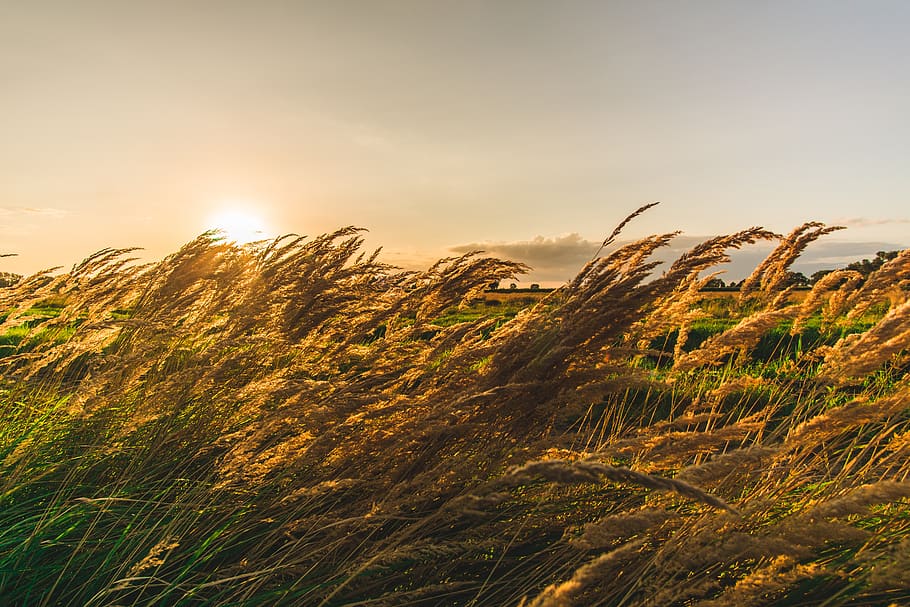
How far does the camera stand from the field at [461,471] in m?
1.60

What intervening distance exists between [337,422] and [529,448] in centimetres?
80

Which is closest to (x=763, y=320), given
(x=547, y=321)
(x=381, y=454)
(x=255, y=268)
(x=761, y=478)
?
(x=761, y=478)

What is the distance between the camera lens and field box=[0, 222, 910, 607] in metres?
1.60

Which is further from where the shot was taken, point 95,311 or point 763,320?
point 95,311

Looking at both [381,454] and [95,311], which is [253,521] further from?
[95,311]

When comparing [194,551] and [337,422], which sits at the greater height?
[337,422]

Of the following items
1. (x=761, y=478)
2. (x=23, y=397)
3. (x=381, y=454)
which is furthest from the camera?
(x=23, y=397)

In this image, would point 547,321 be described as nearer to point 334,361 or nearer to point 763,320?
point 763,320

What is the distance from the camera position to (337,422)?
90.2 inches

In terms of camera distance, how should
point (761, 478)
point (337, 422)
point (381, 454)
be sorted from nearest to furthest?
1. point (761, 478)
2. point (381, 454)
3. point (337, 422)

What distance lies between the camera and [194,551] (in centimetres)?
202

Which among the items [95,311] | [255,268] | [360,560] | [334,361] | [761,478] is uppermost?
[255,268]

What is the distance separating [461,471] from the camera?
6.56 ft

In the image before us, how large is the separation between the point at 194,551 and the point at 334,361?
118cm
